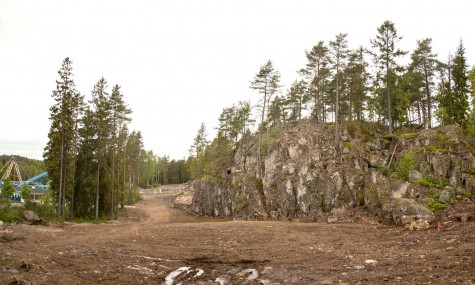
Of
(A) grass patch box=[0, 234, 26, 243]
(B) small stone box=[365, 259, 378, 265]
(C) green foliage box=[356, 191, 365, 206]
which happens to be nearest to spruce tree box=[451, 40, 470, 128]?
(C) green foliage box=[356, 191, 365, 206]

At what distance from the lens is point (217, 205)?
5009 centimetres

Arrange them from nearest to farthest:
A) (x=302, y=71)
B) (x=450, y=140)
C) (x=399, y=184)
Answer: (x=399, y=184)
(x=450, y=140)
(x=302, y=71)

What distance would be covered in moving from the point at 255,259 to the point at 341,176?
18624 mm

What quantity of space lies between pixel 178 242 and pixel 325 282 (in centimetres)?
1073

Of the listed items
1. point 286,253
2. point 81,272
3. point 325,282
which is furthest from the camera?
point 286,253

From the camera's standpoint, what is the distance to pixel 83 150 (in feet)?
129

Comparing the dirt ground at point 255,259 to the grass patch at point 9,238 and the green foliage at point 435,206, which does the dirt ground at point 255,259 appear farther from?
the green foliage at point 435,206

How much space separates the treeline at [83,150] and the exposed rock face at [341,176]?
56.8 feet

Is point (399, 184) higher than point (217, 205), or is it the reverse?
point (399, 184)

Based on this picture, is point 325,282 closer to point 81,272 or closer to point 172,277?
point 172,277

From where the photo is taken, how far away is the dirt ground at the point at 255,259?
33.4 ft

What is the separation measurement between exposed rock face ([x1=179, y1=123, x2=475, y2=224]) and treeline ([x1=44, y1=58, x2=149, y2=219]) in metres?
17.3

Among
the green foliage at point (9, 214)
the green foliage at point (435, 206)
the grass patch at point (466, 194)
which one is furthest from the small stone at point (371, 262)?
the green foliage at point (9, 214)

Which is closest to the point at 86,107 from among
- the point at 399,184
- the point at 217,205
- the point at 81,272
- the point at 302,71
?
the point at 217,205
